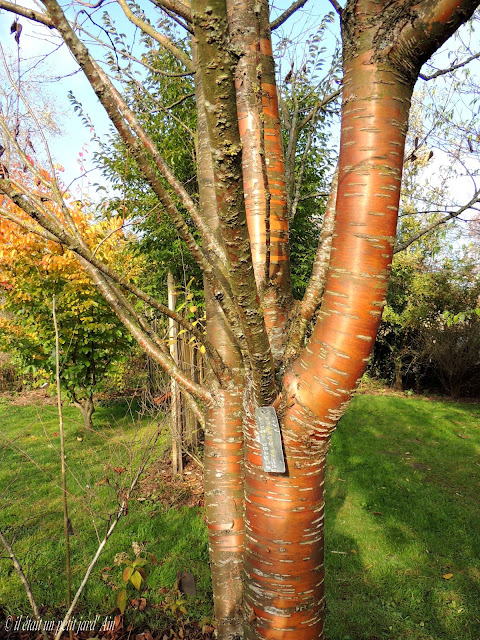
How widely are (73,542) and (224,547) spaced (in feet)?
8.07

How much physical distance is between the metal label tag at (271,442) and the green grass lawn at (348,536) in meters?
1.36

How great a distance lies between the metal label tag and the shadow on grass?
207 centimetres

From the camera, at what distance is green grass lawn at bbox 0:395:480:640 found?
2744 mm

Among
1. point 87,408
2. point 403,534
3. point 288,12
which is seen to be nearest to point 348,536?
point 403,534

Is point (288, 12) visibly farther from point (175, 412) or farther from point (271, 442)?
point (175, 412)

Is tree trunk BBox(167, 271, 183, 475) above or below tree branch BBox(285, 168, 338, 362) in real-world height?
below

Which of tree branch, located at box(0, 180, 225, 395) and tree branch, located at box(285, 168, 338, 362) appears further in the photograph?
tree branch, located at box(285, 168, 338, 362)

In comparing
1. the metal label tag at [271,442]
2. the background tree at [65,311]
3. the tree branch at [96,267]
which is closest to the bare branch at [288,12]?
the tree branch at [96,267]

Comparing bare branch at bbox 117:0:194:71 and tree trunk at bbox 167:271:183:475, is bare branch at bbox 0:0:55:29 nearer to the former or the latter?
bare branch at bbox 117:0:194:71

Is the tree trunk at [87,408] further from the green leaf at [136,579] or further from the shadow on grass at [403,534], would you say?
the green leaf at [136,579]

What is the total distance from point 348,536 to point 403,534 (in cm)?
52

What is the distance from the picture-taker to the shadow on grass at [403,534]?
9.01 ft

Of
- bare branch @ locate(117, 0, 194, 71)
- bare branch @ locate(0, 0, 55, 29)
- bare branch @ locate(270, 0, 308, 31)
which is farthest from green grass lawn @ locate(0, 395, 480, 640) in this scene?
bare branch @ locate(270, 0, 308, 31)

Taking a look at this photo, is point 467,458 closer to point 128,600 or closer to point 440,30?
point 128,600
